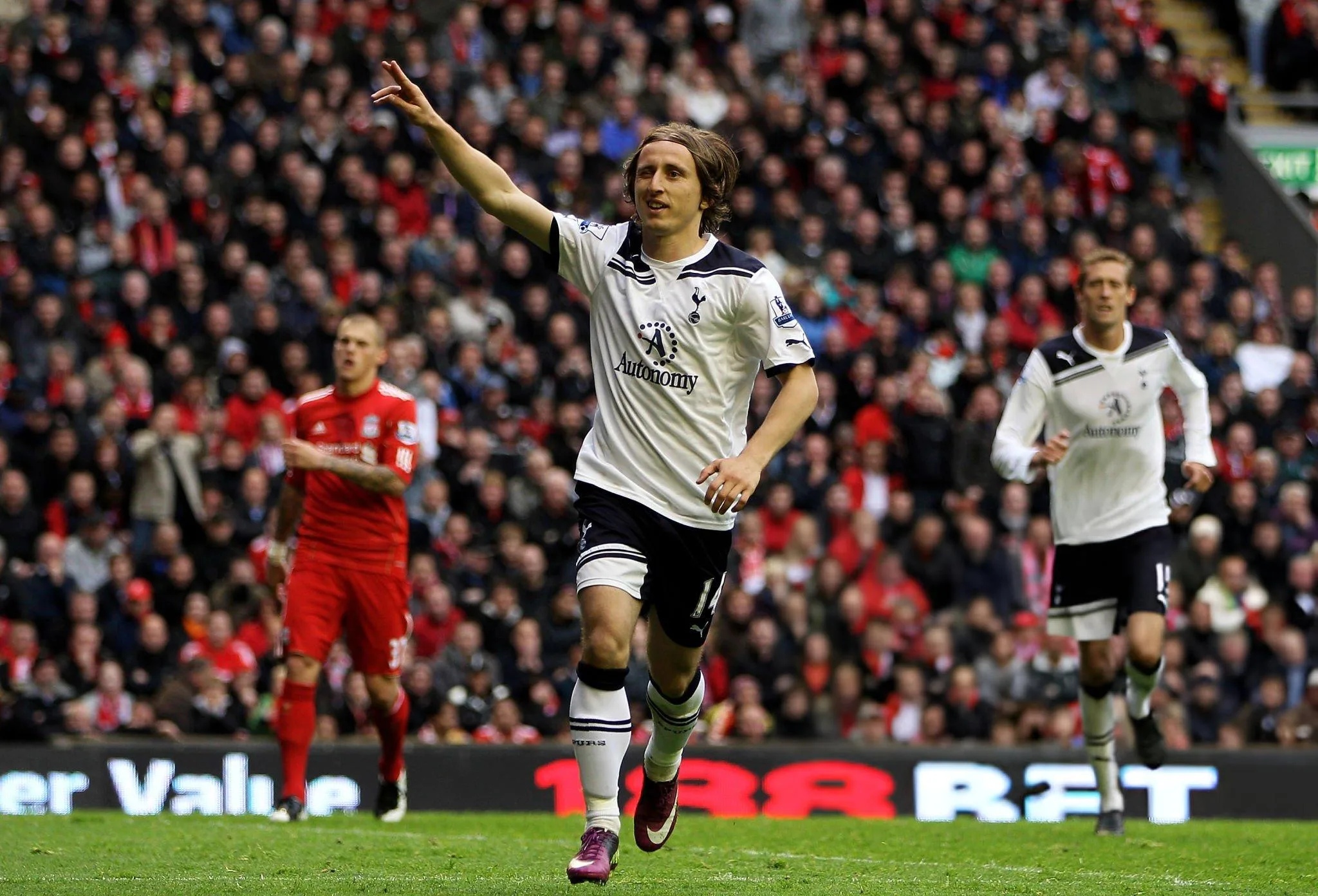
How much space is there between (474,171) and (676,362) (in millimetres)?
1083

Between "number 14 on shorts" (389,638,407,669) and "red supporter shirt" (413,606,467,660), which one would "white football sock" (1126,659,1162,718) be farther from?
"red supporter shirt" (413,606,467,660)

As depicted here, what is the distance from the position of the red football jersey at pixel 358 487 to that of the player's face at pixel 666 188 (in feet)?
13.7

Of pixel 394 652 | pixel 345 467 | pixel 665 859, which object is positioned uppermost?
pixel 345 467

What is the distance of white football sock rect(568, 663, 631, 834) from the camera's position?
Result: 736cm

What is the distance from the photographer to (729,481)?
23.4 feet

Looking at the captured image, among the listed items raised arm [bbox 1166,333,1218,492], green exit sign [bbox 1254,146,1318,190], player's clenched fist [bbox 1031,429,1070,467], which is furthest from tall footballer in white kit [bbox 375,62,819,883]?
green exit sign [bbox 1254,146,1318,190]

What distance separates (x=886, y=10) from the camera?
24219mm

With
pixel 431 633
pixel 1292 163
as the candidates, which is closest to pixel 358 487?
pixel 431 633

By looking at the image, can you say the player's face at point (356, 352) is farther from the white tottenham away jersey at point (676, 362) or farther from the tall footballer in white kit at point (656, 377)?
the white tottenham away jersey at point (676, 362)

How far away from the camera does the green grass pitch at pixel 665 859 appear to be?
Result: 775 cm

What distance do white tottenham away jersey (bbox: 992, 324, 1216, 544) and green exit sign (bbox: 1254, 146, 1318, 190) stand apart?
16.0 metres

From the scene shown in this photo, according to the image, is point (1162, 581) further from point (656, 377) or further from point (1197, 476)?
point (656, 377)

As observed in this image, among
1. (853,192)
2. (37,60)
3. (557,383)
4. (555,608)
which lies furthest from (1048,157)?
(37,60)

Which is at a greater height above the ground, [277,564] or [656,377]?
[656,377]
